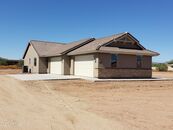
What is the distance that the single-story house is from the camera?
2397 centimetres

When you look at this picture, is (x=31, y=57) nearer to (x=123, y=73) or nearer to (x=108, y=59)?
(x=108, y=59)

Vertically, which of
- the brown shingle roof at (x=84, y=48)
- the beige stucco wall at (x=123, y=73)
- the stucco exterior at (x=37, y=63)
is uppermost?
the brown shingle roof at (x=84, y=48)

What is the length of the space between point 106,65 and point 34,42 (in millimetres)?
16934

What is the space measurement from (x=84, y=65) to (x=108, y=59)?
318 centimetres

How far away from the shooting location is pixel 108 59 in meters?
24.2

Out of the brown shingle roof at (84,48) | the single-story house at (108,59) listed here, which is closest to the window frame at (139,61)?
the single-story house at (108,59)

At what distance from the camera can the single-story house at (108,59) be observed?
24.0 metres

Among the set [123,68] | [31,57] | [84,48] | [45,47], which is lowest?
[123,68]

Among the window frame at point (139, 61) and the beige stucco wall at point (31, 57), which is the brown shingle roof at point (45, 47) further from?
the window frame at point (139, 61)

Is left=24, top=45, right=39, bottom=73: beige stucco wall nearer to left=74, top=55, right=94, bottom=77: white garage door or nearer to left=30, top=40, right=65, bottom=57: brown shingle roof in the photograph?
left=30, top=40, right=65, bottom=57: brown shingle roof

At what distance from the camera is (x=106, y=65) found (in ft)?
79.1

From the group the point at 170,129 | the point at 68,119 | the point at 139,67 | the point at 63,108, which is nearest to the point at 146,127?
the point at 170,129

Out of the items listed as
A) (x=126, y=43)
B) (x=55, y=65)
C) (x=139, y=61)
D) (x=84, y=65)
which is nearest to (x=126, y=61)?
(x=139, y=61)

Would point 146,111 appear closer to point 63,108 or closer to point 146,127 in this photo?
point 146,127
